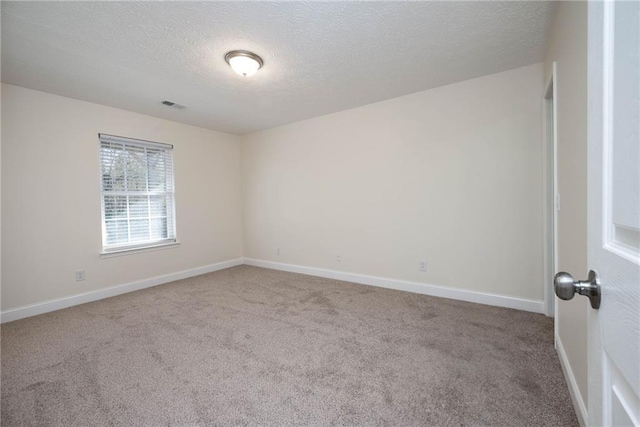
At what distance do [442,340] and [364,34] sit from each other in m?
2.57

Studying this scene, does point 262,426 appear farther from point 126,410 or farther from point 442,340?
point 442,340

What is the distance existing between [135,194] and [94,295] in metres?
1.39

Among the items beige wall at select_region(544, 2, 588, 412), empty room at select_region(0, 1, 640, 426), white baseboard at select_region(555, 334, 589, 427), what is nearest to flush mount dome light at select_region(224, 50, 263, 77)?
empty room at select_region(0, 1, 640, 426)

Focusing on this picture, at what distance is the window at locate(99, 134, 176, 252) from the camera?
12.4 ft

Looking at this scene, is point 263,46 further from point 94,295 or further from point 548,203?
point 94,295

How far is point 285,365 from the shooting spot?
2.08 metres

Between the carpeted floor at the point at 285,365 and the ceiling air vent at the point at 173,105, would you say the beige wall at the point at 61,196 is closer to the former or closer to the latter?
the carpeted floor at the point at 285,365

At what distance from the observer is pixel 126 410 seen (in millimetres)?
1674

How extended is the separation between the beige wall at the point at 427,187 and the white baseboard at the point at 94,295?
150 cm

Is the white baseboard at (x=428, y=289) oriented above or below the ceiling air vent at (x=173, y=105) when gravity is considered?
below

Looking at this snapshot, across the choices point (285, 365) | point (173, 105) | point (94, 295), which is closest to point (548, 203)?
point (285, 365)

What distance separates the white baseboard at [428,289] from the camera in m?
2.94

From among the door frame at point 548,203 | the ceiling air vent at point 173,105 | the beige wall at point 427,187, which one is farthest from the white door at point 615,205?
the ceiling air vent at point 173,105

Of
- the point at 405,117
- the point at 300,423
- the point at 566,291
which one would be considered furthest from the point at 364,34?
the point at 300,423
